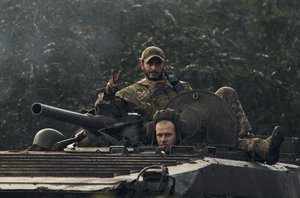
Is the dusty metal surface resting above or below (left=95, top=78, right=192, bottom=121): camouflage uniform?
below

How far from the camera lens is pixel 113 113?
552 inches

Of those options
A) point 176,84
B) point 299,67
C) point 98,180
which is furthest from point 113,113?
point 299,67

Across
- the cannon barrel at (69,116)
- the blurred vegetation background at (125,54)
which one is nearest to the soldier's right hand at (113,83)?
the cannon barrel at (69,116)

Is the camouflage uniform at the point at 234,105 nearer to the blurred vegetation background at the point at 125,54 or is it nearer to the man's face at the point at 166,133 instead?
the man's face at the point at 166,133

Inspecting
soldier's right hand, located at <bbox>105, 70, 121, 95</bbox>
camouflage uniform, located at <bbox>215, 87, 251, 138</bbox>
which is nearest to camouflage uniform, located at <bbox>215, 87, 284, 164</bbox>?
camouflage uniform, located at <bbox>215, 87, 251, 138</bbox>

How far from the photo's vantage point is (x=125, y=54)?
2475 centimetres

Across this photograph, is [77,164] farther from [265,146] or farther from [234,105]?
[234,105]

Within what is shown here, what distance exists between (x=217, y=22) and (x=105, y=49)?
308cm

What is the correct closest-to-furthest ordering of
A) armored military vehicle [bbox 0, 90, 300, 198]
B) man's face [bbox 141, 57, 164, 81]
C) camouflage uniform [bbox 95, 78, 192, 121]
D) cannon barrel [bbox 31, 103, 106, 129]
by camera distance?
armored military vehicle [bbox 0, 90, 300, 198], cannon barrel [bbox 31, 103, 106, 129], camouflage uniform [bbox 95, 78, 192, 121], man's face [bbox 141, 57, 164, 81]

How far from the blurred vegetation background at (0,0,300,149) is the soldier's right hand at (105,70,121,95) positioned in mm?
9478

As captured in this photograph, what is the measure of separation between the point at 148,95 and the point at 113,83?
1310 mm

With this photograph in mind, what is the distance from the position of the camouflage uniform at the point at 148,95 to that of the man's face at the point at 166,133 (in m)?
1.19

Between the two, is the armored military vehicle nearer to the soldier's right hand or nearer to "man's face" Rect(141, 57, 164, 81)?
the soldier's right hand

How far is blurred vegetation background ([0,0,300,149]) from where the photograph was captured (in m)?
23.9
